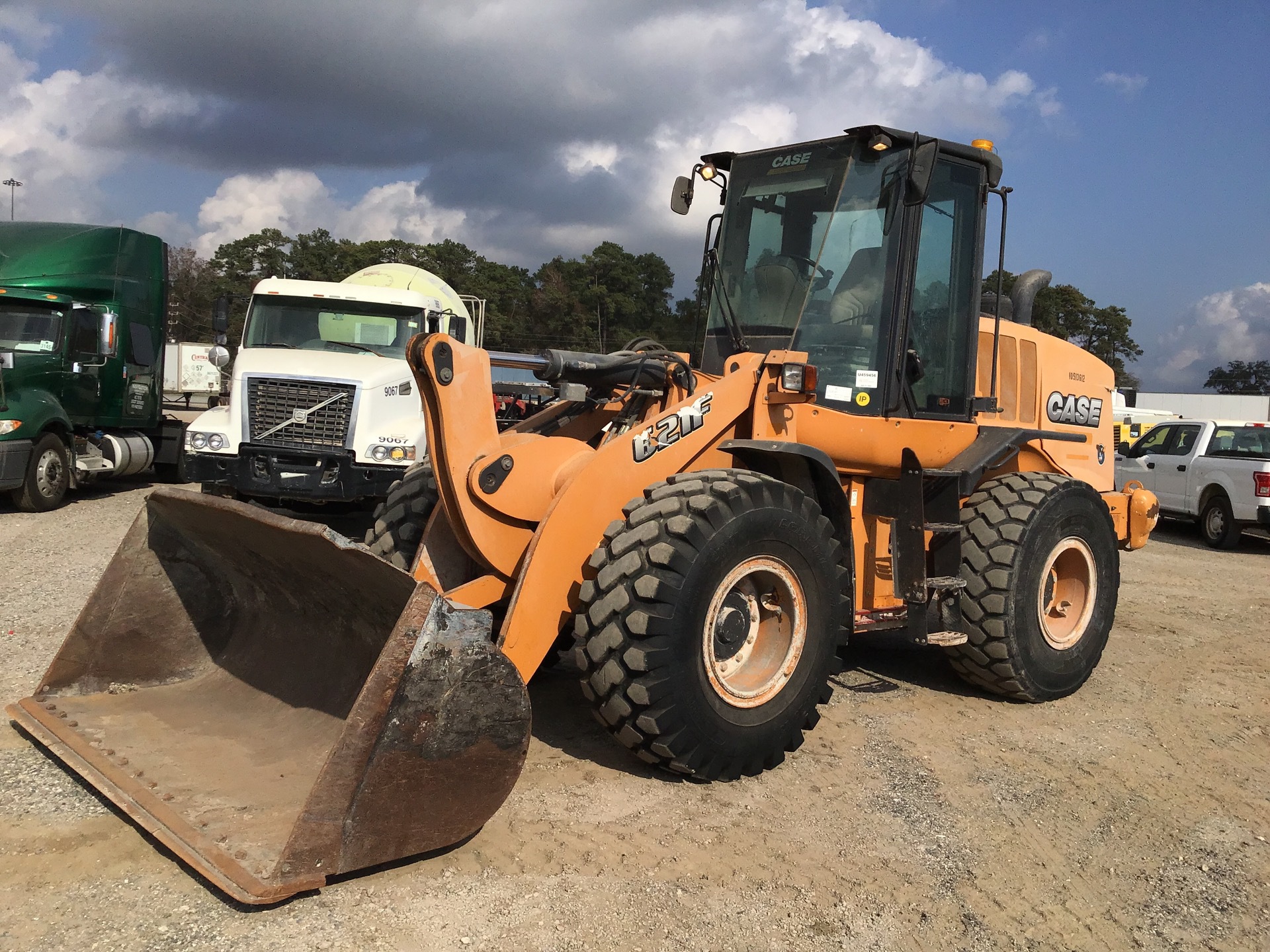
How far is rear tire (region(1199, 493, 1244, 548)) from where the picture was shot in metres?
13.7

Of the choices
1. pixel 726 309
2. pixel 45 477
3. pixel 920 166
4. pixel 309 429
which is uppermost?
pixel 920 166

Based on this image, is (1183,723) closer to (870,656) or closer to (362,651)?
(870,656)

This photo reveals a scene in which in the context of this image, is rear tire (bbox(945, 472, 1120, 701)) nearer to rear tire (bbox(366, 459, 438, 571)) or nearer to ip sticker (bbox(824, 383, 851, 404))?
ip sticker (bbox(824, 383, 851, 404))

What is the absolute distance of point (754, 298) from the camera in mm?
5371

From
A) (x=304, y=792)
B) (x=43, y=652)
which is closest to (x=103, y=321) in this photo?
(x=43, y=652)

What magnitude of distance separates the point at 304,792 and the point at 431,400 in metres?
1.55

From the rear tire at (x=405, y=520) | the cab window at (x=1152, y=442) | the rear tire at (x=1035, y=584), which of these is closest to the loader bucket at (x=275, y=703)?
the rear tire at (x=405, y=520)

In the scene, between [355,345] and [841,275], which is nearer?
[841,275]

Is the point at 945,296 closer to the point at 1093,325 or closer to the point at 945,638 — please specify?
the point at 945,638

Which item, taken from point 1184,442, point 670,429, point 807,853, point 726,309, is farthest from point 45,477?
point 1184,442

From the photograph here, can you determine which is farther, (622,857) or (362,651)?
(362,651)

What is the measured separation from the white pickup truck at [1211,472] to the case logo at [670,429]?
11649mm

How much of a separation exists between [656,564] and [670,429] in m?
0.81

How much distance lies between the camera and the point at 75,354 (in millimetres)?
12977
